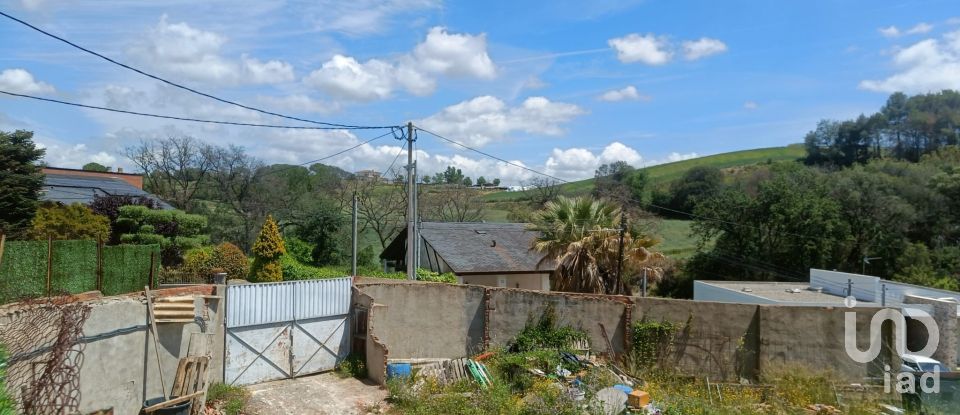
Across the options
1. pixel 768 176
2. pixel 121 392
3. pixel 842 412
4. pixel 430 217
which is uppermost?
pixel 768 176

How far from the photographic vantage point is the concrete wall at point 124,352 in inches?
374

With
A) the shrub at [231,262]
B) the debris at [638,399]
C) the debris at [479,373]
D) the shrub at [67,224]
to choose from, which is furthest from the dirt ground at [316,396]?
the shrub at [231,262]

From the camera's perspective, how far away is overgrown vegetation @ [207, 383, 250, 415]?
11177mm

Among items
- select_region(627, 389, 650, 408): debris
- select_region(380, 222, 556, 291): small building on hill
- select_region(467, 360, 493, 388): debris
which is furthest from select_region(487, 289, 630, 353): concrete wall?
select_region(380, 222, 556, 291): small building on hill

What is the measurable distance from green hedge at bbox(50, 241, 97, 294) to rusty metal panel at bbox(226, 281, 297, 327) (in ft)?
14.9

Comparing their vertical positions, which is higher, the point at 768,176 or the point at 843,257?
the point at 768,176

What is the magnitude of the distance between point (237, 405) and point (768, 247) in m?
34.0

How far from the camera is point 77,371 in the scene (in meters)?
9.22

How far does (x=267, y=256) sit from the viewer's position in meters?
21.5

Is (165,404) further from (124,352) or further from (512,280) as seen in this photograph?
(512,280)

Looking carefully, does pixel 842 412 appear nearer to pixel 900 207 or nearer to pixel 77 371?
pixel 77 371

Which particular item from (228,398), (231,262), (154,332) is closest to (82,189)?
(231,262)

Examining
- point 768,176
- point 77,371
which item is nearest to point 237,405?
point 77,371

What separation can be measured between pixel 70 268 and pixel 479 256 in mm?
15191
